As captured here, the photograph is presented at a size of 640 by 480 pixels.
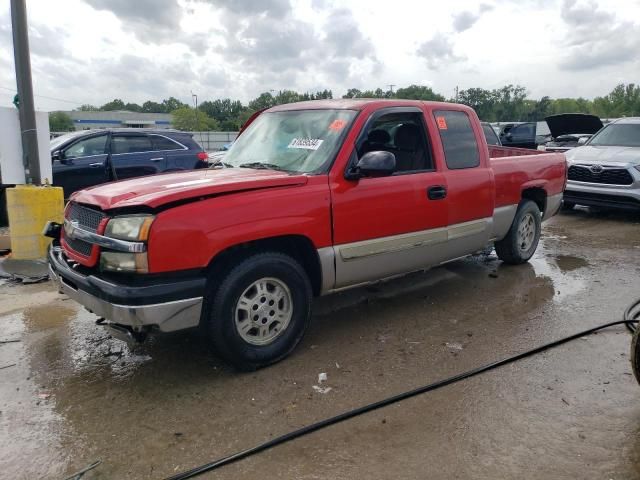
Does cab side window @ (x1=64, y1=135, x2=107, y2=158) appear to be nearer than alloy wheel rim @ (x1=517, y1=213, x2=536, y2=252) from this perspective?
No

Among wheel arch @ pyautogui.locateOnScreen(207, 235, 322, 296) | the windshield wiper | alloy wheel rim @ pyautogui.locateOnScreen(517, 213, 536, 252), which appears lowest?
alloy wheel rim @ pyautogui.locateOnScreen(517, 213, 536, 252)

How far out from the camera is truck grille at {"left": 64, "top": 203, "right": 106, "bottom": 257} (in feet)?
11.7

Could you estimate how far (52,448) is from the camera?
9.67ft

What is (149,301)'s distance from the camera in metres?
3.21

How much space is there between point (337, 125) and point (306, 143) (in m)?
0.29

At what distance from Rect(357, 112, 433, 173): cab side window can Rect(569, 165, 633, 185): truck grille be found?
6350 millimetres

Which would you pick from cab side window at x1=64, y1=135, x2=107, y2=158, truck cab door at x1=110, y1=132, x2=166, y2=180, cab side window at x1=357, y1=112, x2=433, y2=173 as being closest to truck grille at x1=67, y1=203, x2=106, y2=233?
cab side window at x1=357, y1=112, x2=433, y2=173

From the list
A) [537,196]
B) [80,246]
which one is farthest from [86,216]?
[537,196]

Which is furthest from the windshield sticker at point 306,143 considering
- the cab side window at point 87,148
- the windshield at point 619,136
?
the windshield at point 619,136

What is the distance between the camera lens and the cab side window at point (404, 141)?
16.0ft

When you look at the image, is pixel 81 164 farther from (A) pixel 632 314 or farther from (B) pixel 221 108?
(B) pixel 221 108

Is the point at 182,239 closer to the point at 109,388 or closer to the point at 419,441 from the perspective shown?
the point at 109,388

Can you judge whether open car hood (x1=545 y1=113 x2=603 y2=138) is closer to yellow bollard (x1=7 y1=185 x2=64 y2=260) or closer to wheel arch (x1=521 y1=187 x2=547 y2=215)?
wheel arch (x1=521 y1=187 x2=547 y2=215)

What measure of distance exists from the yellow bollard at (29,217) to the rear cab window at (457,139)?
469 cm
